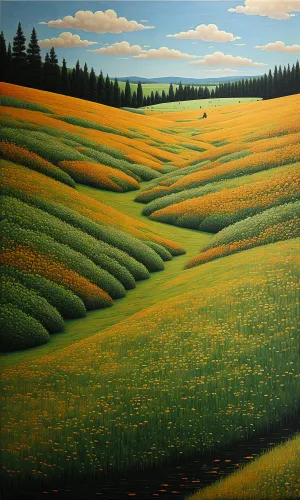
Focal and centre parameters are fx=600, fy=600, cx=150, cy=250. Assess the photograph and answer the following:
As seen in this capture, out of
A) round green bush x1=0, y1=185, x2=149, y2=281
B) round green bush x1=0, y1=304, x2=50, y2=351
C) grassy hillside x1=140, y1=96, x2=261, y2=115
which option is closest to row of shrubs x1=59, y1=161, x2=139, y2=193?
round green bush x1=0, y1=185, x2=149, y2=281

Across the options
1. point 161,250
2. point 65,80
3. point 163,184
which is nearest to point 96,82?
point 65,80

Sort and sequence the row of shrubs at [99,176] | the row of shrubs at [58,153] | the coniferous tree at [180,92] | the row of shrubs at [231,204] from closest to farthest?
the row of shrubs at [231,204]
the row of shrubs at [58,153]
the row of shrubs at [99,176]
the coniferous tree at [180,92]

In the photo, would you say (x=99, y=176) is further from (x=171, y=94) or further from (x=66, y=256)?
(x=171, y=94)

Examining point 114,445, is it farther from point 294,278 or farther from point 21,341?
point 294,278

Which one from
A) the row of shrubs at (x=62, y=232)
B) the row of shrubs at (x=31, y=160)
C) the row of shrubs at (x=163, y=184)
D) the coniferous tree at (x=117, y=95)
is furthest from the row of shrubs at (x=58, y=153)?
the coniferous tree at (x=117, y=95)

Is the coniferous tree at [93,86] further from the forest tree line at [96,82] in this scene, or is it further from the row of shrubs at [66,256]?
the row of shrubs at [66,256]

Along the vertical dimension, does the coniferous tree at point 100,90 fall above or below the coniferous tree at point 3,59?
below

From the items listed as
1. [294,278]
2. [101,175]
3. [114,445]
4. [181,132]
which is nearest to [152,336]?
[114,445]
